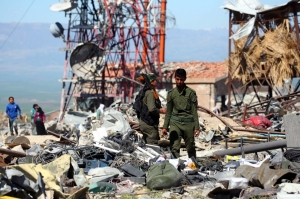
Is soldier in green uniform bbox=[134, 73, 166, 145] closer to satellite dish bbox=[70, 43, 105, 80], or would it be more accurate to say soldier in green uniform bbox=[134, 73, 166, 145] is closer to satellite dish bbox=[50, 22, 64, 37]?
satellite dish bbox=[70, 43, 105, 80]

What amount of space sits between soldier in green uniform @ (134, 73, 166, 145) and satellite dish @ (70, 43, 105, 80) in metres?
19.7

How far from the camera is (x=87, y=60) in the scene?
32781 millimetres

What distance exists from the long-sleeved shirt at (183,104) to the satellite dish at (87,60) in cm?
2090

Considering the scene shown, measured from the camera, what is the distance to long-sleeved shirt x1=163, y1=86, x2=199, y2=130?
10.6m

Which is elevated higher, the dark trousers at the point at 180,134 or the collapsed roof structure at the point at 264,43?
the collapsed roof structure at the point at 264,43

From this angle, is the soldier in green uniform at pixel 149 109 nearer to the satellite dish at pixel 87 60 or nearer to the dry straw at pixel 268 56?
the dry straw at pixel 268 56

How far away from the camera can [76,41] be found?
127 ft

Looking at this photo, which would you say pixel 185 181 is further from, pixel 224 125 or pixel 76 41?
pixel 76 41

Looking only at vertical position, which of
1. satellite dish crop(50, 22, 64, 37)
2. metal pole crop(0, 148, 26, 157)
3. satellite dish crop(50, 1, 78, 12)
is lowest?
metal pole crop(0, 148, 26, 157)

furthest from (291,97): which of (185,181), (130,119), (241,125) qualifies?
(185,181)

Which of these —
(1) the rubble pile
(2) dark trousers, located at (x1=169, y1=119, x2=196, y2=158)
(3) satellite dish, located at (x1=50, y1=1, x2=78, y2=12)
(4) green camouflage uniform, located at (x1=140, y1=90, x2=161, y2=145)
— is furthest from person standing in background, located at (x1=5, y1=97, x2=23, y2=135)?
(3) satellite dish, located at (x1=50, y1=1, x2=78, y2=12)

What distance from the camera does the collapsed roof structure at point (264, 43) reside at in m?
20.5

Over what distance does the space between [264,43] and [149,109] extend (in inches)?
407

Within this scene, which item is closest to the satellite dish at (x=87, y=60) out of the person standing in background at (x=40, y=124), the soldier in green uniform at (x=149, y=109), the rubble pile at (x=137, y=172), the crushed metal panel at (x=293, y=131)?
the person standing in background at (x=40, y=124)
